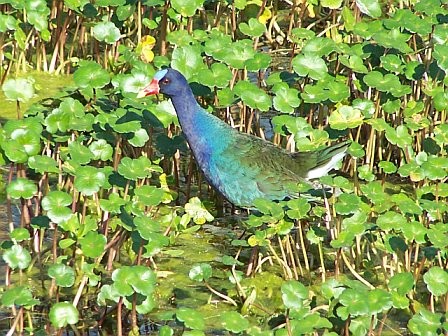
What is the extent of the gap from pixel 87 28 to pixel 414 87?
2.10m

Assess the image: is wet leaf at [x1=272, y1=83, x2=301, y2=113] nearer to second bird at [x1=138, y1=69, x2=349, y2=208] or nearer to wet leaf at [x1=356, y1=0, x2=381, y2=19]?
second bird at [x1=138, y1=69, x2=349, y2=208]

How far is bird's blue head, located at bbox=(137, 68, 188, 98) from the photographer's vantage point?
4980 mm

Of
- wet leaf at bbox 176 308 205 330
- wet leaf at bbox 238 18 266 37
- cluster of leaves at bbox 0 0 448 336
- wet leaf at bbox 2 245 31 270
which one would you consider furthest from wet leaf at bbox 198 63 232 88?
wet leaf at bbox 176 308 205 330

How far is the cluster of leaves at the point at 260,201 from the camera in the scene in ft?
13.5

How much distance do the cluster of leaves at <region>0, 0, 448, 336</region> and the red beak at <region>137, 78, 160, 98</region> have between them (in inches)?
2.3

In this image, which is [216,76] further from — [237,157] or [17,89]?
[17,89]

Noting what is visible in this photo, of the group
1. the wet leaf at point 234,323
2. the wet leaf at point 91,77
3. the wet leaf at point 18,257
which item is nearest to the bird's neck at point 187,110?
the wet leaf at point 91,77

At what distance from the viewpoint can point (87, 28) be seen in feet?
22.0

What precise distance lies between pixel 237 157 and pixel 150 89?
494mm

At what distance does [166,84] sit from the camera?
16.4 ft

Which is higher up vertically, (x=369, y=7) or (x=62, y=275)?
(x=369, y=7)

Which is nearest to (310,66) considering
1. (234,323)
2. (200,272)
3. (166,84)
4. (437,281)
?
(166,84)

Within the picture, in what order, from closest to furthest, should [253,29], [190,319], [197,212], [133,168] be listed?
[190,319]
[133,168]
[197,212]
[253,29]

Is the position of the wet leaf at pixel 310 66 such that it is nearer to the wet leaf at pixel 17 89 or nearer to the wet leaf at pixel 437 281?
the wet leaf at pixel 17 89
